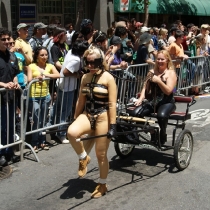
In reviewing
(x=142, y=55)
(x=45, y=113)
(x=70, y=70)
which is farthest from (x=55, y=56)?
(x=142, y=55)

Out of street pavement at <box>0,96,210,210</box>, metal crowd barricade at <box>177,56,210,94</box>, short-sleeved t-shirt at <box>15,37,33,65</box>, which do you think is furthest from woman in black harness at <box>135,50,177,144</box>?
metal crowd barricade at <box>177,56,210,94</box>

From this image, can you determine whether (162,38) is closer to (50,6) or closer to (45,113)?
(50,6)

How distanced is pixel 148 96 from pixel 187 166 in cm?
119

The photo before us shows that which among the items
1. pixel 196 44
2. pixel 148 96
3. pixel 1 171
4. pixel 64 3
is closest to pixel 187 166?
pixel 148 96

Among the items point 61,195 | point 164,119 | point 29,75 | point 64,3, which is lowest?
point 61,195

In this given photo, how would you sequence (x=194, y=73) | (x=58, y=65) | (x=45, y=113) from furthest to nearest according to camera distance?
1. (x=194, y=73)
2. (x=58, y=65)
3. (x=45, y=113)

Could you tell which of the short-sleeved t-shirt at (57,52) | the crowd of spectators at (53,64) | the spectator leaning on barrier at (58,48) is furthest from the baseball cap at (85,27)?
the short-sleeved t-shirt at (57,52)

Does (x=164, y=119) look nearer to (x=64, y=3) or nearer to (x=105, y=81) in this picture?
(x=105, y=81)

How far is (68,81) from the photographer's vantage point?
8039mm

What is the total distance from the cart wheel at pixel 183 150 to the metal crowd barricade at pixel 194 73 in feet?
17.2

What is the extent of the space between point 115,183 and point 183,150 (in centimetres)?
116

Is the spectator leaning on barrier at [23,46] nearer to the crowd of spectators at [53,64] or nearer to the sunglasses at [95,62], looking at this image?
the crowd of spectators at [53,64]

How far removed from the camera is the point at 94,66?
5.43 metres

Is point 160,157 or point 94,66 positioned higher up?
point 94,66
